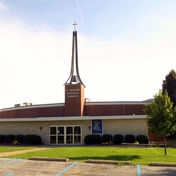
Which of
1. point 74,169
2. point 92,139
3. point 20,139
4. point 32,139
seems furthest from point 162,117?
point 20,139

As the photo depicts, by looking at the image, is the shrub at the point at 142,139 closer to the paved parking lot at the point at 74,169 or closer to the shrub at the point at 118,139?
the shrub at the point at 118,139

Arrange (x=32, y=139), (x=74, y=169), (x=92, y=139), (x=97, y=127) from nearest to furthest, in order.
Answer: (x=74, y=169), (x=92, y=139), (x=32, y=139), (x=97, y=127)

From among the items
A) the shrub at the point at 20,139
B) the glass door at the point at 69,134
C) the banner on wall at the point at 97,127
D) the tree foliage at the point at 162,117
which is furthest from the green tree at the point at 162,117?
the shrub at the point at 20,139

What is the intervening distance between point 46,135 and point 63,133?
183 cm

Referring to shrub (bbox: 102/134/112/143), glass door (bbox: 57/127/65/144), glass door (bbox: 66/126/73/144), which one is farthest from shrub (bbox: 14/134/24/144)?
shrub (bbox: 102/134/112/143)

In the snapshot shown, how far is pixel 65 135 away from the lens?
29281 mm

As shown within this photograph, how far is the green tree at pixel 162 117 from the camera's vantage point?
16.7 m

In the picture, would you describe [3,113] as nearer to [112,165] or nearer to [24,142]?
[24,142]

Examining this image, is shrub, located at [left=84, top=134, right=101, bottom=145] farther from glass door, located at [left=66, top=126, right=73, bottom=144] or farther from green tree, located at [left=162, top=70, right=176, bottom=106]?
green tree, located at [left=162, top=70, right=176, bottom=106]

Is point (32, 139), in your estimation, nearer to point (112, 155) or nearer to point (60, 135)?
point (60, 135)

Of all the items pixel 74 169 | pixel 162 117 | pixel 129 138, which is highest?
pixel 162 117

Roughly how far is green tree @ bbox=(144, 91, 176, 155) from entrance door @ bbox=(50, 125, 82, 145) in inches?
513

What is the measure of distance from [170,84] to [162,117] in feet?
55.9

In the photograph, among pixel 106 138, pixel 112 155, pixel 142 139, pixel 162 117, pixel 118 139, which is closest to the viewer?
pixel 112 155
